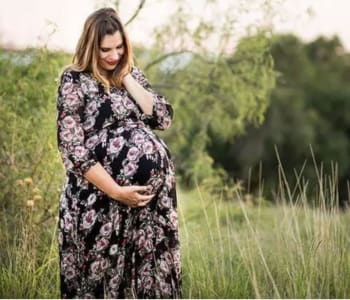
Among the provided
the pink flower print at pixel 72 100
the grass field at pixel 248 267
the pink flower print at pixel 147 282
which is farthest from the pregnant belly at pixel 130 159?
the grass field at pixel 248 267

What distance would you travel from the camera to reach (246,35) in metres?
8.54

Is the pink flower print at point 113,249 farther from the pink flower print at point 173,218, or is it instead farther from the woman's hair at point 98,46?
the woman's hair at point 98,46

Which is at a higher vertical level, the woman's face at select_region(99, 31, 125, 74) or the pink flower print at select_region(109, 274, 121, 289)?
the woman's face at select_region(99, 31, 125, 74)

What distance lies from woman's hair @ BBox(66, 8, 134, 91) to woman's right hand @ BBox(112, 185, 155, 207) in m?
0.46

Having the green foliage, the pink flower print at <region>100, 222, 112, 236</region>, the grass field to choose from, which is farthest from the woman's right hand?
the green foliage

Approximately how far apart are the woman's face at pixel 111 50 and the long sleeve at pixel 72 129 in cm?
17

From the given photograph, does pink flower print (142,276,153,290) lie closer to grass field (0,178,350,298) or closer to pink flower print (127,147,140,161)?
grass field (0,178,350,298)

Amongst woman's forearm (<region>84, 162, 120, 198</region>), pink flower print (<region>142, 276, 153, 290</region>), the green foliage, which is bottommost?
pink flower print (<region>142, 276, 153, 290</region>)

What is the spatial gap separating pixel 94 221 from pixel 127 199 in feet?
0.65

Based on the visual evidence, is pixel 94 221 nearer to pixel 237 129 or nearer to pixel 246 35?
pixel 246 35

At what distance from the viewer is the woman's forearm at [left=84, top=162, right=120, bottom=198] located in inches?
137

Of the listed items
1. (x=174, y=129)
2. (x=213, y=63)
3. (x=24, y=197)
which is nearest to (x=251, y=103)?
(x=213, y=63)

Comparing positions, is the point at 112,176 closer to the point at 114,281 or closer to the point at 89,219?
the point at 89,219

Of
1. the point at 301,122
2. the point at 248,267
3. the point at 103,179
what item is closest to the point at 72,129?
the point at 103,179
